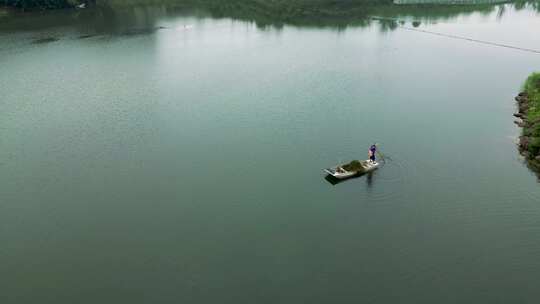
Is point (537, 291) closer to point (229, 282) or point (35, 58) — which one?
point (229, 282)

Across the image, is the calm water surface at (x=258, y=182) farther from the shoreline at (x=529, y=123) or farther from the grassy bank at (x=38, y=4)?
the grassy bank at (x=38, y=4)

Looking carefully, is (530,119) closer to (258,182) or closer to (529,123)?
(529,123)

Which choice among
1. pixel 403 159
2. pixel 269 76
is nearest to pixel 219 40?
pixel 269 76

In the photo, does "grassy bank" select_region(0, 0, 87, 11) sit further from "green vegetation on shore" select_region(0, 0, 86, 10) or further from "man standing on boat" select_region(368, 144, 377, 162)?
"man standing on boat" select_region(368, 144, 377, 162)

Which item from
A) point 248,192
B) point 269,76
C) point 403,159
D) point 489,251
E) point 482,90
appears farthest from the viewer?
point 269,76

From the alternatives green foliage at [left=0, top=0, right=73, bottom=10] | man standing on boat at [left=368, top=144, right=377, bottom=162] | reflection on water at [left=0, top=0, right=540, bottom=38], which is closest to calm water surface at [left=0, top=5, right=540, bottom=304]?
man standing on boat at [left=368, top=144, right=377, bottom=162]

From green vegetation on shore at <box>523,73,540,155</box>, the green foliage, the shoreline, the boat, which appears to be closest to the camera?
the boat

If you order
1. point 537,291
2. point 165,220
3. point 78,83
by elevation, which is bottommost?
point 537,291
